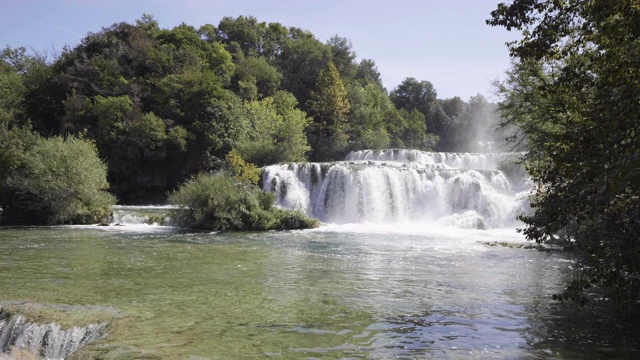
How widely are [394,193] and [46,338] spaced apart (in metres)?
23.9

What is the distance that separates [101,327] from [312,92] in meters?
49.1

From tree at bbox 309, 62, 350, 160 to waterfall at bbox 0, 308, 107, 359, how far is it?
137 ft

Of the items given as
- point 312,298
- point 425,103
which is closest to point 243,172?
point 312,298

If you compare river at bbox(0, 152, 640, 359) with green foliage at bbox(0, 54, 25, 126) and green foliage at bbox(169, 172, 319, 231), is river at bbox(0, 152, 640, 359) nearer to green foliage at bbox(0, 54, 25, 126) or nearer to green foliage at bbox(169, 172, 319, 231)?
green foliage at bbox(169, 172, 319, 231)

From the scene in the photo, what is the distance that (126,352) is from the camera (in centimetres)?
650

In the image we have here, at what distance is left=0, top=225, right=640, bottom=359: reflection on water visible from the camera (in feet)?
23.7

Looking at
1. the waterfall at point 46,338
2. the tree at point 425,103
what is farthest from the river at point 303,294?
the tree at point 425,103

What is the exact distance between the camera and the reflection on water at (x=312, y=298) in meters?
7.23

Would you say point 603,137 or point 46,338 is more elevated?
point 603,137

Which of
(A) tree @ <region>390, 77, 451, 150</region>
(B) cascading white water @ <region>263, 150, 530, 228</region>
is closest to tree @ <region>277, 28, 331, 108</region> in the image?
(A) tree @ <region>390, 77, 451, 150</region>

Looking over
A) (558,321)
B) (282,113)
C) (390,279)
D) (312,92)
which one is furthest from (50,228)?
(312,92)

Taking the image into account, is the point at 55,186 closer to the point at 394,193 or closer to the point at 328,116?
the point at 394,193

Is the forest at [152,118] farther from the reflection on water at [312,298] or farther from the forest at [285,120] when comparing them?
the reflection on water at [312,298]

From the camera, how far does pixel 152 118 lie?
38.9 m
